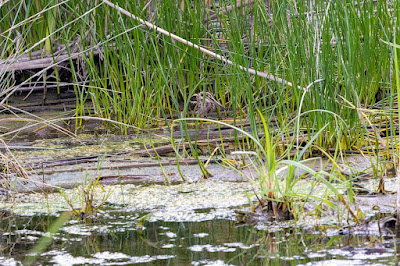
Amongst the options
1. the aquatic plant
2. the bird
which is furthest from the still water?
the bird

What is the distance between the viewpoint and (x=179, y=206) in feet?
6.95

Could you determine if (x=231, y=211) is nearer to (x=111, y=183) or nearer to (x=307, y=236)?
(x=307, y=236)

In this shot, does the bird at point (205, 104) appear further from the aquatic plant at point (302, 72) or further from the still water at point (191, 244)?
the still water at point (191, 244)

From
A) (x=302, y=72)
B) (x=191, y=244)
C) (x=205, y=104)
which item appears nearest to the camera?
(x=191, y=244)

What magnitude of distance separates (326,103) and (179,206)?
825 mm

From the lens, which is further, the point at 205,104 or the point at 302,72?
the point at 205,104

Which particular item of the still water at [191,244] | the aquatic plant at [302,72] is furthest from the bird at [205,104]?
the still water at [191,244]

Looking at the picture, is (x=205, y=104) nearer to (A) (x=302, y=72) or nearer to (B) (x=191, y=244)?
(A) (x=302, y=72)

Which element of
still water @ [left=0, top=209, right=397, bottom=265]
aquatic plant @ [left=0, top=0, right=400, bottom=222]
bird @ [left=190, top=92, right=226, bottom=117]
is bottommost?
still water @ [left=0, top=209, right=397, bottom=265]

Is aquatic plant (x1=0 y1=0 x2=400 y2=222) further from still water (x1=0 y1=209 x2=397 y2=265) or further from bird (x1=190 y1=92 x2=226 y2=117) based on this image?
still water (x1=0 y1=209 x2=397 y2=265)

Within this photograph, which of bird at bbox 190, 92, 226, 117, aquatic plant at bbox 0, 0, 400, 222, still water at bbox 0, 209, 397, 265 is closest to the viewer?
still water at bbox 0, 209, 397, 265

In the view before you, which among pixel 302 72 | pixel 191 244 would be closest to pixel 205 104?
pixel 302 72

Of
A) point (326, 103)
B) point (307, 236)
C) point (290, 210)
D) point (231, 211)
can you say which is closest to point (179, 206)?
point (231, 211)

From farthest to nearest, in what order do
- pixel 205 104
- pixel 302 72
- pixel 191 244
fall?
pixel 205 104 → pixel 302 72 → pixel 191 244
